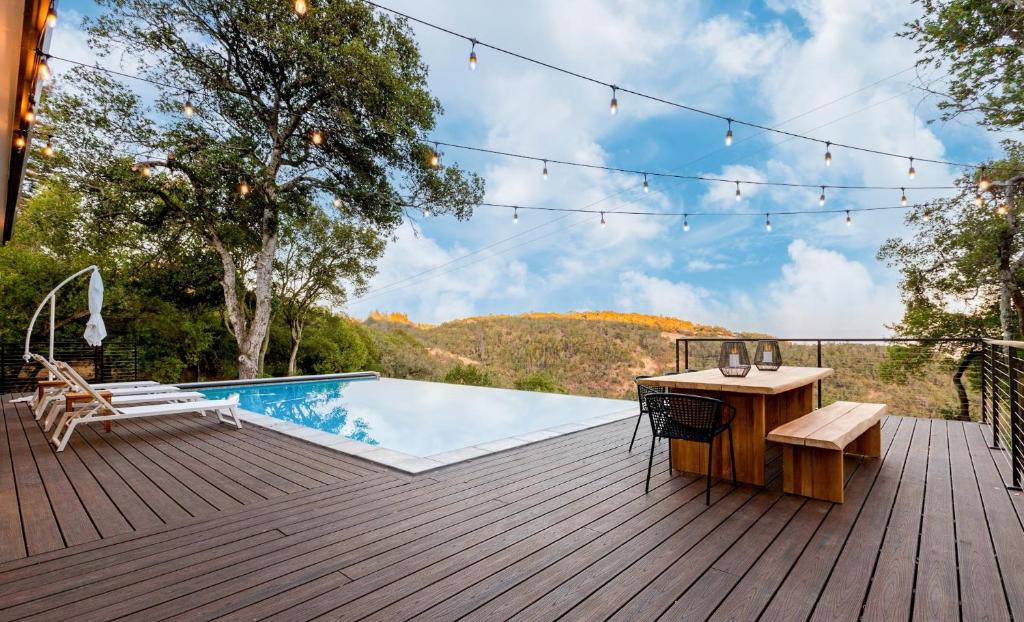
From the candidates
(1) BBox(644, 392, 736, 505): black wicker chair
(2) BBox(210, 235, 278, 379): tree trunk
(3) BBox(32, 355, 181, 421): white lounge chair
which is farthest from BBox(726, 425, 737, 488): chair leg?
(2) BBox(210, 235, 278, 379): tree trunk

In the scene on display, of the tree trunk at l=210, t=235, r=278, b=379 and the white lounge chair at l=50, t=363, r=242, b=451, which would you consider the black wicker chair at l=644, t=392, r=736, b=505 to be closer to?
the white lounge chair at l=50, t=363, r=242, b=451

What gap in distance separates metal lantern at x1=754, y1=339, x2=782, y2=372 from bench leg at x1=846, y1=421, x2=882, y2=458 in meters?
0.76

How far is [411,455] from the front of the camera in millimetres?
3557

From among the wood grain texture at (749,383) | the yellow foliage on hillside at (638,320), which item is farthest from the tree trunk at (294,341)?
the wood grain texture at (749,383)

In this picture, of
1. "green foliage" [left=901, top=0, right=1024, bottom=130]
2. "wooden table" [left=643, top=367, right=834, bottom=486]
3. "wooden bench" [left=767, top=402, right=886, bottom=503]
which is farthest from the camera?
"green foliage" [left=901, top=0, right=1024, bottom=130]

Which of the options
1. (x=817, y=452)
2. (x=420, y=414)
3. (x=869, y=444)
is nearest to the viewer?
(x=817, y=452)

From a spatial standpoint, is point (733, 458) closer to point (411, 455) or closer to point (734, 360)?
point (734, 360)

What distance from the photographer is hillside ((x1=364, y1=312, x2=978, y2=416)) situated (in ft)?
36.1

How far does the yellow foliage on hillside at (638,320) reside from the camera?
16.4 metres

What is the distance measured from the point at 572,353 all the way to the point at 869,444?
45.9ft

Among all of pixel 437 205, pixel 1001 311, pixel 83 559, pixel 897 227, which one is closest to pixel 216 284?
pixel 437 205

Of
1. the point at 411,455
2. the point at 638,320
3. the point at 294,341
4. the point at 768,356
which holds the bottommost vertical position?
the point at 411,455

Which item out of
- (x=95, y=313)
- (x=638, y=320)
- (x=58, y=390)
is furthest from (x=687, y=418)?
(x=638, y=320)

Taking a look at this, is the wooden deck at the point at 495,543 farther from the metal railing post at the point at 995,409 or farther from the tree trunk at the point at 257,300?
the tree trunk at the point at 257,300
